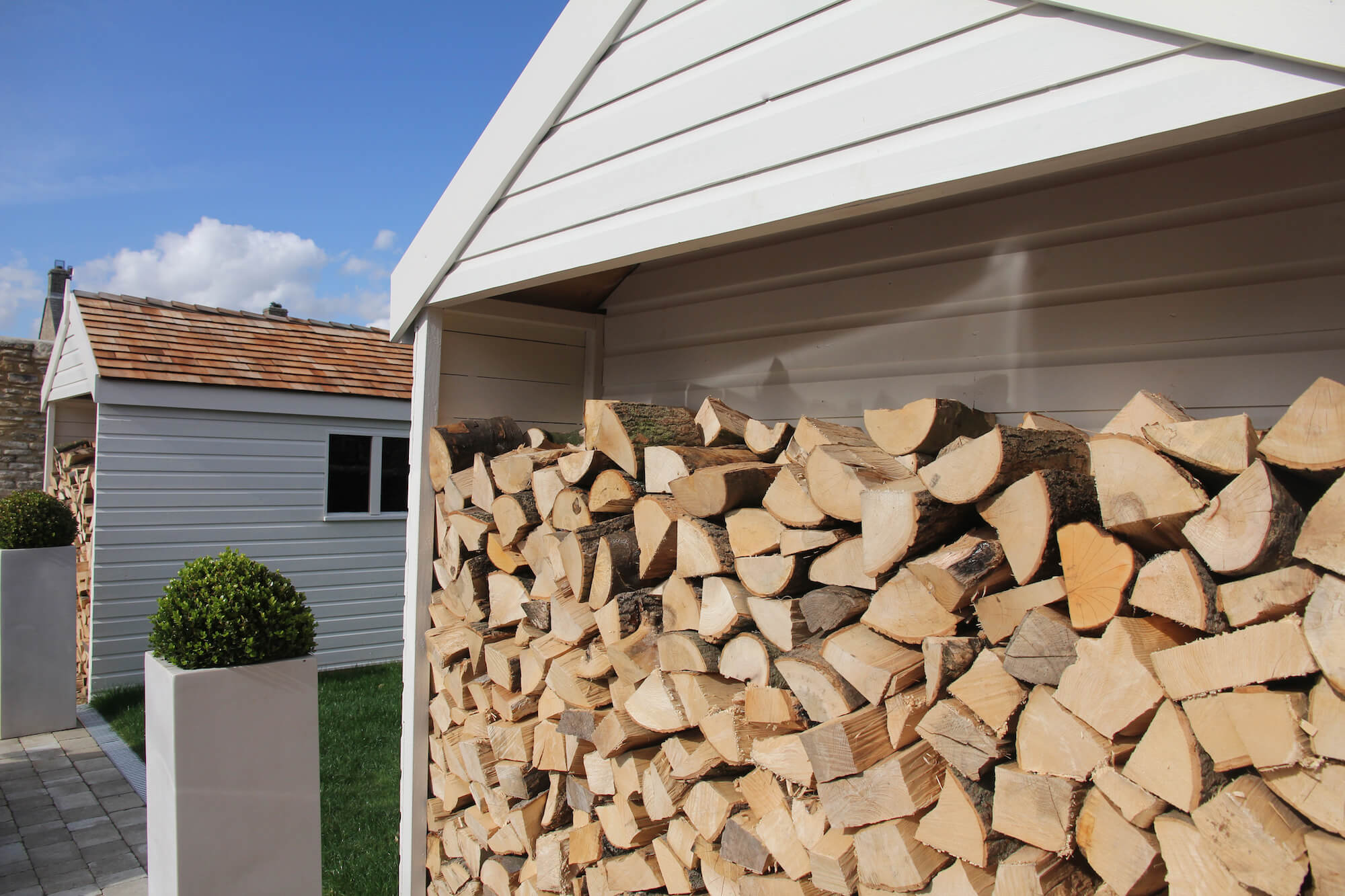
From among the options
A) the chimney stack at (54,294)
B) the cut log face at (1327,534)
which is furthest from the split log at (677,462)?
the chimney stack at (54,294)

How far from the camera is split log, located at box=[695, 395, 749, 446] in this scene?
2.50 metres

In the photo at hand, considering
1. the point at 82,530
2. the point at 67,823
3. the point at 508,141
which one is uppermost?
the point at 508,141

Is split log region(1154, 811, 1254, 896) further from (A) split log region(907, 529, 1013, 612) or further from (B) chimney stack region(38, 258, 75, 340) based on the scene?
(B) chimney stack region(38, 258, 75, 340)

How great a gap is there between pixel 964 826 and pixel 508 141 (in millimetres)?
2419

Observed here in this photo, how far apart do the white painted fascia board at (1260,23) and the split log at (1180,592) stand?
29.4 inches

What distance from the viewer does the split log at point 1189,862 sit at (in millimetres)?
1237

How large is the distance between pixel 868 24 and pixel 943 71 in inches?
9.5

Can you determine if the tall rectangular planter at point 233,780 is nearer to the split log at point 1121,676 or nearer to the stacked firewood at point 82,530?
the split log at point 1121,676

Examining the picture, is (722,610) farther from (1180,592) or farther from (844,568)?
(1180,592)

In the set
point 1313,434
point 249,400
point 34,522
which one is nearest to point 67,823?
point 34,522

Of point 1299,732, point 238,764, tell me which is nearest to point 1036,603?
point 1299,732

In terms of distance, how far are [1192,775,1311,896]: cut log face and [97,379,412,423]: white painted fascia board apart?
21.0 feet

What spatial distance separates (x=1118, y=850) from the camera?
137cm

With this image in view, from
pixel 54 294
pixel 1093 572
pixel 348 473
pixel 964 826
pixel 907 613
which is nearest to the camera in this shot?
pixel 1093 572
